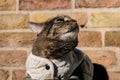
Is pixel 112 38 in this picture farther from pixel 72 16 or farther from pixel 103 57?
pixel 72 16

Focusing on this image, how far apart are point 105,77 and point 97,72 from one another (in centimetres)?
5

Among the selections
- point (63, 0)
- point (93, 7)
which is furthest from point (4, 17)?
point (93, 7)

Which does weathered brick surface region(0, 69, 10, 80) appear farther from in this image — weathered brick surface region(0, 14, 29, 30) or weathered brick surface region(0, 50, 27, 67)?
weathered brick surface region(0, 14, 29, 30)

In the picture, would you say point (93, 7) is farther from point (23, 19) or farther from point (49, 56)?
point (49, 56)

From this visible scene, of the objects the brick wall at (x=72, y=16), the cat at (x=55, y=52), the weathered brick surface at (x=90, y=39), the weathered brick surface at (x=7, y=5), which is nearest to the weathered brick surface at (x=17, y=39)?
the brick wall at (x=72, y=16)

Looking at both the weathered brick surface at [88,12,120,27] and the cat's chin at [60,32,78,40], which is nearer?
the cat's chin at [60,32,78,40]

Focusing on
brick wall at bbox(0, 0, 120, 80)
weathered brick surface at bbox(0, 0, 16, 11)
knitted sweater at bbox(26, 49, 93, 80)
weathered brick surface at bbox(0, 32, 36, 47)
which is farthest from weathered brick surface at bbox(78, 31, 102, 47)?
knitted sweater at bbox(26, 49, 93, 80)

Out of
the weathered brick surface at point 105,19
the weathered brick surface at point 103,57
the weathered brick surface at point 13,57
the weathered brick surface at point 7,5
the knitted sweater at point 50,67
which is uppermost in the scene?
the weathered brick surface at point 7,5

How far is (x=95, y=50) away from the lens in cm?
172

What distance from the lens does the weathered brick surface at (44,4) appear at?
1.77m

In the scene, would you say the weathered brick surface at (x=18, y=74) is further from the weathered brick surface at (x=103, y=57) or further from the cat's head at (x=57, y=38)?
the cat's head at (x=57, y=38)

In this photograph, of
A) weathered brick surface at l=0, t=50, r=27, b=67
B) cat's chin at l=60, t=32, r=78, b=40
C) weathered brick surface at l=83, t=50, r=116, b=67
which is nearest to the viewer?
cat's chin at l=60, t=32, r=78, b=40

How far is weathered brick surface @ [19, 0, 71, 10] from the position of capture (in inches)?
69.8

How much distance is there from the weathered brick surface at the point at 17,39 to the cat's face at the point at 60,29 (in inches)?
25.0
